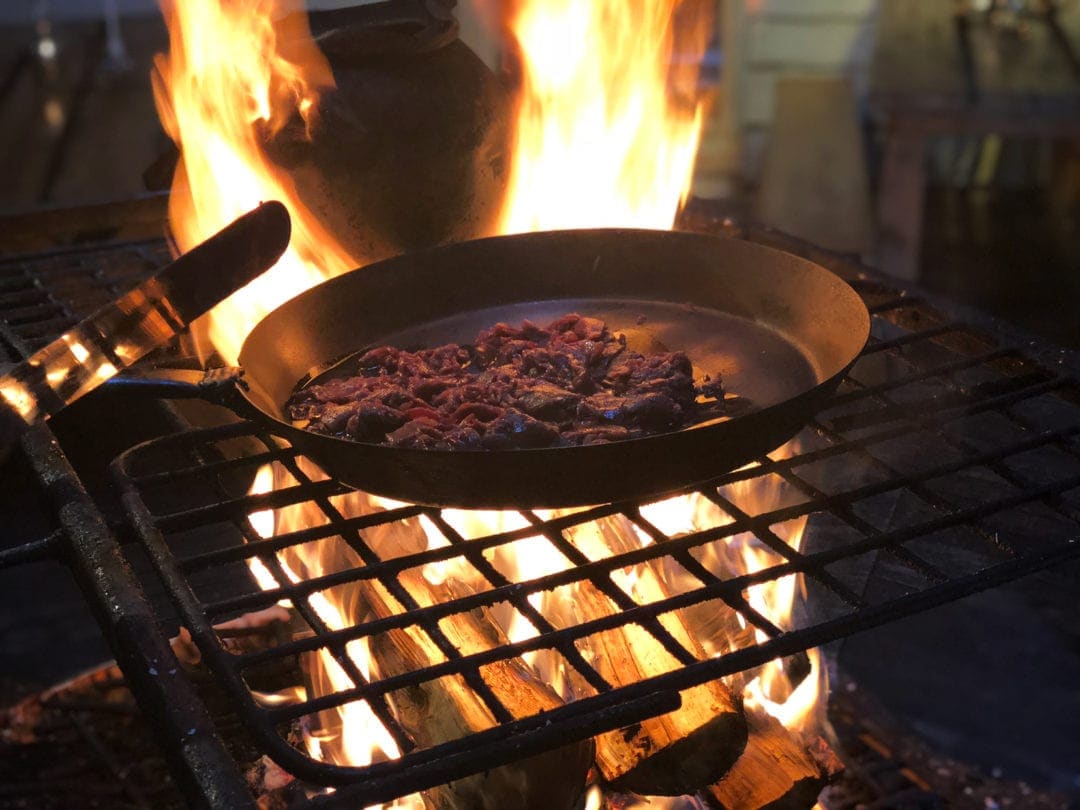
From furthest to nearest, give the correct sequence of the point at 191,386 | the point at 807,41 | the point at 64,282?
the point at 807,41
the point at 64,282
the point at 191,386

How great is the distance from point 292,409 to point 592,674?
1085 mm

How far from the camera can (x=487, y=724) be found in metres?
1.84

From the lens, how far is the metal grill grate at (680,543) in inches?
58.2

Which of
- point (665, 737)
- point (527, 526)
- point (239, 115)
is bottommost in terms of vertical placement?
point (665, 737)

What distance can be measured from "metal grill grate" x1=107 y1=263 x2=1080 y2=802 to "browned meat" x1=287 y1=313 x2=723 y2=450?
0.15 m

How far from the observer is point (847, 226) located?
22.1 ft

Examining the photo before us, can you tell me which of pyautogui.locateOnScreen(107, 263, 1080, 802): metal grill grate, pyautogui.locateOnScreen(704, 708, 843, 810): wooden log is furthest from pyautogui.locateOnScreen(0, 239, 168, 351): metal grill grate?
pyautogui.locateOnScreen(704, 708, 843, 810): wooden log

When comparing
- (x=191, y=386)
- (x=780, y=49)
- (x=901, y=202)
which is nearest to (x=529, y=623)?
(x=191, y=386)

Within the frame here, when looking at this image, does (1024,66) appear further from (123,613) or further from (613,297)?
(123,613)

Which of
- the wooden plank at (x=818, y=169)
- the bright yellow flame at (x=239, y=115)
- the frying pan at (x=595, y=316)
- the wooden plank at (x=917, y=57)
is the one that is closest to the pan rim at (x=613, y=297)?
the frying pan at (x=595, y=316)

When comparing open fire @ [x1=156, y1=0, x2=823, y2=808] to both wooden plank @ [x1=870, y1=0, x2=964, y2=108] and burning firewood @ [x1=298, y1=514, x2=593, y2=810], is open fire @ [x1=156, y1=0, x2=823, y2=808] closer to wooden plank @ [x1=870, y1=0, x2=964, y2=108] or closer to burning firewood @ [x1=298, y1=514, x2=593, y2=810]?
burning firewood @ [x1=298, y1=514, x2=593, y2=810]

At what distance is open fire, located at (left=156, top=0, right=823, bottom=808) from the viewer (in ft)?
6.51

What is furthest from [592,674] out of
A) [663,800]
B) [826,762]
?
[826,762]

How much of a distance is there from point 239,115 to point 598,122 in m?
1.28
